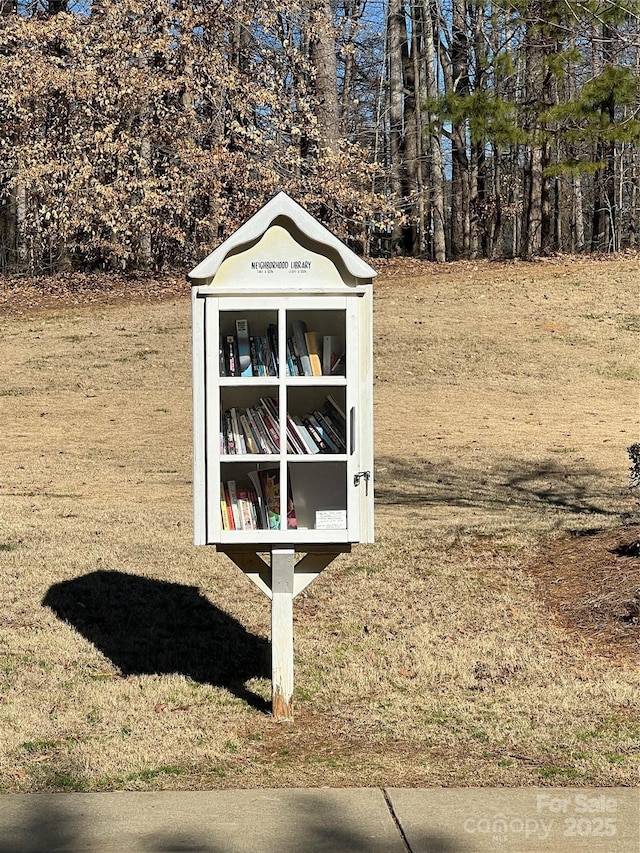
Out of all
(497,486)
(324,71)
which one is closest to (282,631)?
(497,486)

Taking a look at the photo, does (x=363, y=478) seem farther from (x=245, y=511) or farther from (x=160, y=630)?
(x=160, y=630)

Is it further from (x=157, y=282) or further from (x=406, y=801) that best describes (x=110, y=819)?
(x=157, y=282)

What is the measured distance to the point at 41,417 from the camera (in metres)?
16.5

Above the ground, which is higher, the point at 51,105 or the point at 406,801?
the point at 51,105

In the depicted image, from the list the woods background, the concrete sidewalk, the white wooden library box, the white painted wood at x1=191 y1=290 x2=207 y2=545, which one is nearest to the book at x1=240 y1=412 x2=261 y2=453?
the white wooden library box

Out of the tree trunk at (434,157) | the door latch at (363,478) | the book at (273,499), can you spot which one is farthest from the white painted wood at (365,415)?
the tree trunk at (434,157)

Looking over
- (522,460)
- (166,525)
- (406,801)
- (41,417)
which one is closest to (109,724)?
(406,801)

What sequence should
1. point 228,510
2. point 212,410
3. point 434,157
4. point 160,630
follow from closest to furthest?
1. point 212,410
2. point 228,510
3. point 160,630
4. point 434,157

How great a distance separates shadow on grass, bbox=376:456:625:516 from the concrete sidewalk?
627 centimetres

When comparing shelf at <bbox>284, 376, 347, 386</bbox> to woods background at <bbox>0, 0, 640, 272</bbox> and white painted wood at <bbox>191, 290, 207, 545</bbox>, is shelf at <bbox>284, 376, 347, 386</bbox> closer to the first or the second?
white painted wood at <bbox>191, 290, 207, 545</bbox>

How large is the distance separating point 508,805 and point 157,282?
885 inches

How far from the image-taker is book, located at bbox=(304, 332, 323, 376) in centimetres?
564

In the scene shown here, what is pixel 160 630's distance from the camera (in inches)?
288

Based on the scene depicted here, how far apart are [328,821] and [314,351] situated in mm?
2380
